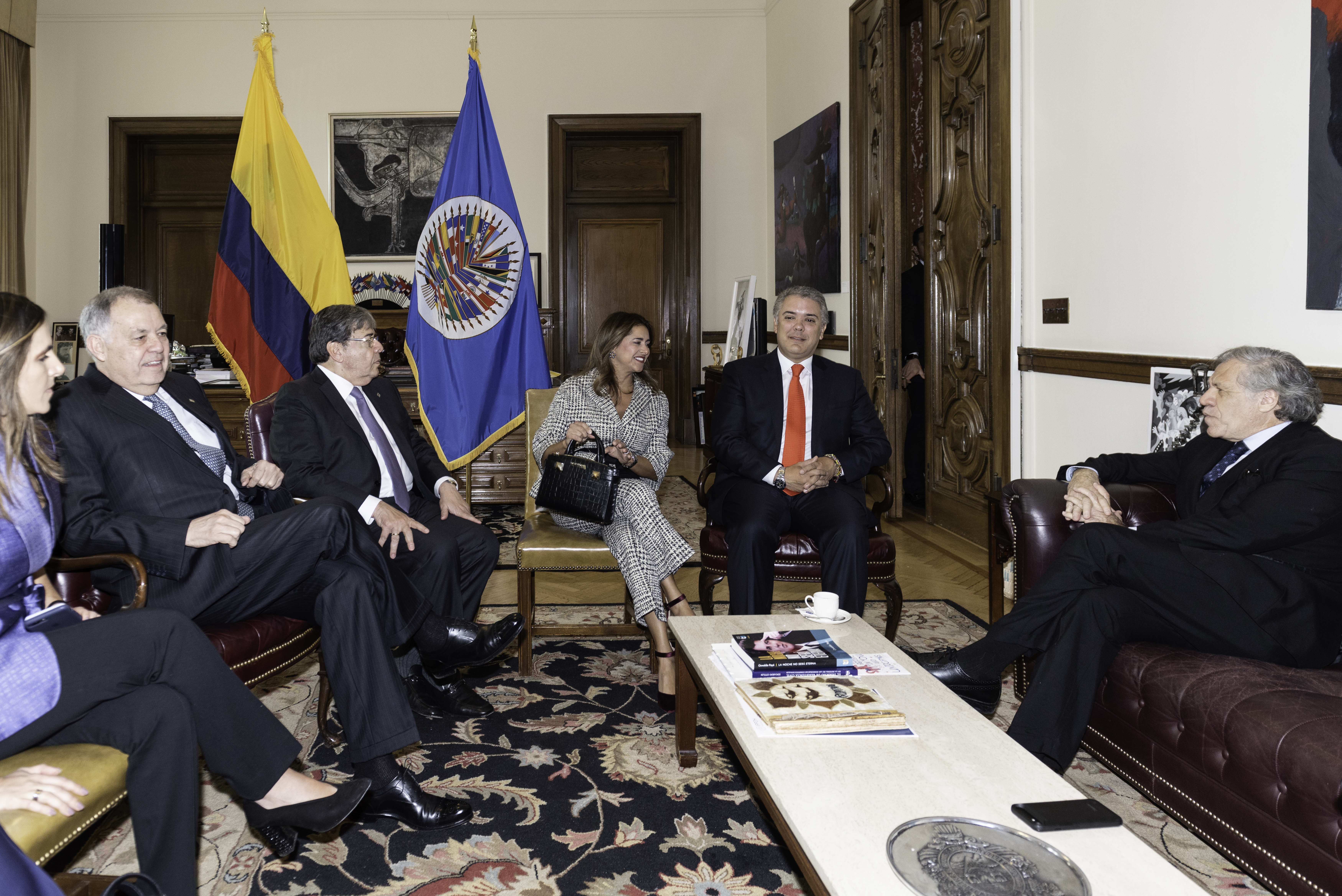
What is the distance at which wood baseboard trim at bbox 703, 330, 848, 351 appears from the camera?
635 centimetres

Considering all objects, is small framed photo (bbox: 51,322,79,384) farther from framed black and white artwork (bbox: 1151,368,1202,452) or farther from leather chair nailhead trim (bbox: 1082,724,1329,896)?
leather chair nailhead trim (bbox: 1082,724,1329,896)

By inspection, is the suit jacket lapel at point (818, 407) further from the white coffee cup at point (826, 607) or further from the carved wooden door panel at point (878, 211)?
the carved wooden door panel at point (878, 211)

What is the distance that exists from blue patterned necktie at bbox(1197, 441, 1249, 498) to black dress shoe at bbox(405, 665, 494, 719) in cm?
204

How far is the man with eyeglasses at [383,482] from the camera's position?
282 cm

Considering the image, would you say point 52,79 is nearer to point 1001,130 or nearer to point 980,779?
point 1001,130

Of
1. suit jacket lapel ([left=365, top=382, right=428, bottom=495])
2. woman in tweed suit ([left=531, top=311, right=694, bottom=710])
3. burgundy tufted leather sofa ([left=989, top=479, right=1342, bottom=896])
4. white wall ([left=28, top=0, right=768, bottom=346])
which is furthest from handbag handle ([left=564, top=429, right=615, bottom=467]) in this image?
white wall ([left=28, top=0, right=768, bottom=346])

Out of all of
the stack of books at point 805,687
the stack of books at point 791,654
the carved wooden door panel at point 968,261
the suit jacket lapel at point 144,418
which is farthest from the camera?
the carved wooden door panel at point 968,261

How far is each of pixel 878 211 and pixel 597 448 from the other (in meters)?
3.26

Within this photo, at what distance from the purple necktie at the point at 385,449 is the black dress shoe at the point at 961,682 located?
1.69 m

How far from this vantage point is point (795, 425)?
3477 mm

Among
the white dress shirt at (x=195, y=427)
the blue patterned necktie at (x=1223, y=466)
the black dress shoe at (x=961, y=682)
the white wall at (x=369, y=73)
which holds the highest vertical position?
the white wall at (x=369, y=73)

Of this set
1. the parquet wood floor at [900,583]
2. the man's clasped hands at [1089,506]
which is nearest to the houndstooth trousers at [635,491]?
the parquet wood floor at [900,583]

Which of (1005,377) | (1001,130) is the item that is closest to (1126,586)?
(1005,377)

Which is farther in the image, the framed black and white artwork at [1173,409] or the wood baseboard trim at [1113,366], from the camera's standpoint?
the framed black and white artwork at [1173,409]
